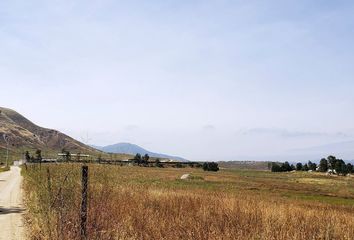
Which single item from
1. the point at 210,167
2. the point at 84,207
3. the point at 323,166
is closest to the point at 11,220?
the point at 84,207

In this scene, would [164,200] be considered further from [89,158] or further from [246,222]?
[246,222]

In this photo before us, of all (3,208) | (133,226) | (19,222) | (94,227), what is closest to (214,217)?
(133,226)

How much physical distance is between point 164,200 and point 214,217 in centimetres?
448

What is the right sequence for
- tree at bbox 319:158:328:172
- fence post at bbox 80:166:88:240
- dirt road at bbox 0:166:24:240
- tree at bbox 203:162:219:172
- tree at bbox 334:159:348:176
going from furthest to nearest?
tree at bbox 319:158:328:172, tree at bbox 334:159:348:176, tree at bbox 203:162:219:172, dirt road at bbox 0:166:24:240, fence post at bbox 80:166:88:240

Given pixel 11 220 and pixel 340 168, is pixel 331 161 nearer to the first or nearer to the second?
pixel 340 168

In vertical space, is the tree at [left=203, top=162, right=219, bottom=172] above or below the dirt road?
above

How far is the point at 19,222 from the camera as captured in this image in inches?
679

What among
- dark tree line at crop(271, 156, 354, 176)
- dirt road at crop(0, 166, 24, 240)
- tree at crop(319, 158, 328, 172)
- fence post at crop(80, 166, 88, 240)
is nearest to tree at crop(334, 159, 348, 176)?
dark tree line at crop(271, 156, 354, 176)

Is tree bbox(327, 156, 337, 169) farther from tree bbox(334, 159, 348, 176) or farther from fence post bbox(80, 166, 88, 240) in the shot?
fence post bbox(80, 166, 88, 240)

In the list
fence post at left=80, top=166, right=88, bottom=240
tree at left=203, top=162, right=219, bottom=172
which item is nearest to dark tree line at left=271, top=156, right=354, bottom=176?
tree at left=203, top=162, right=219, bottom=172

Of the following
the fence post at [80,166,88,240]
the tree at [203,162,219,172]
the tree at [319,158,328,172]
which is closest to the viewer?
the fence post at [80,166,88,240]

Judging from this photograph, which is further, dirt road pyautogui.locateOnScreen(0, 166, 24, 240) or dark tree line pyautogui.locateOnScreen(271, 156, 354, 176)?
dark tree line pyautogui.locateOnScreen(271, 156, 354, 176)

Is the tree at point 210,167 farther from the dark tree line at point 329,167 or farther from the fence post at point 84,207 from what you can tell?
the fence post at point 84,207

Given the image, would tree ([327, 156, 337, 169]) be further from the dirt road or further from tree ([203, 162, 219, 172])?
the dirt road
